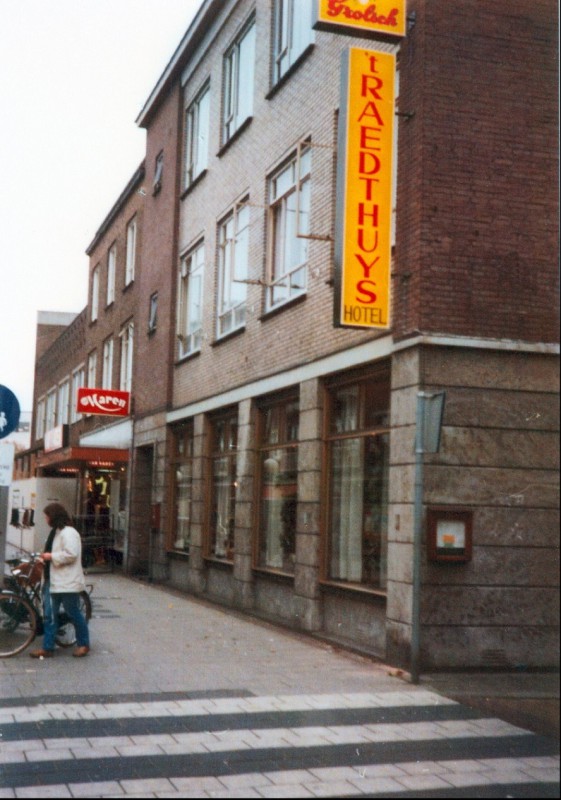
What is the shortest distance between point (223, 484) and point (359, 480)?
6.58 meters

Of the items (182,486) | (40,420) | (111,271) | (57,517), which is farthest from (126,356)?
(40,420)

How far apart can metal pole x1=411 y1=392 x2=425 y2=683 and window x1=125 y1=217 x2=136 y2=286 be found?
1987cm

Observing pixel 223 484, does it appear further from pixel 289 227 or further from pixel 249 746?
pixel 249 746

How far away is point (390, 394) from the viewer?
36.7ft

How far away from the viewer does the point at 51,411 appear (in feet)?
150

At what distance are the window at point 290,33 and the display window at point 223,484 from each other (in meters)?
5.88

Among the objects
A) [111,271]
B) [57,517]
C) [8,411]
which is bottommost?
[57,517]

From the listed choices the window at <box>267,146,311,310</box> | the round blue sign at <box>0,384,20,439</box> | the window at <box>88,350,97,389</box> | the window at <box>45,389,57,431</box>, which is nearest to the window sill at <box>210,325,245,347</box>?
the window at <box>267,146,311,310</box>

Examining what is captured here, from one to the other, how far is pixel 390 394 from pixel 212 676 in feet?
11.7

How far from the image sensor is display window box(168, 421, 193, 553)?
20.9 meters

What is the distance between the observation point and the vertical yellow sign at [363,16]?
10.7 m

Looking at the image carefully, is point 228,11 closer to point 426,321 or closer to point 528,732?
point 426,321

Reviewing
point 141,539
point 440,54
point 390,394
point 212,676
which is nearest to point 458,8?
point 440,54

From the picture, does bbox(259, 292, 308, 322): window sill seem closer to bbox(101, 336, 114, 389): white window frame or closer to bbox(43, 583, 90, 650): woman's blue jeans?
bbox(43, 583, 90, 650): woman's blue jeans
